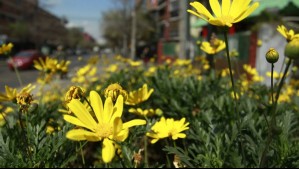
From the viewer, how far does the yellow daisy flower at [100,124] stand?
2.63ft

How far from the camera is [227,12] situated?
1073 mm

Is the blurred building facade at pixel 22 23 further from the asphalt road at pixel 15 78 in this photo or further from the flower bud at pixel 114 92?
the flower bud at pixel 114 92

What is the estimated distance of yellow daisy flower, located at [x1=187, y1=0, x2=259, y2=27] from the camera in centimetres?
98

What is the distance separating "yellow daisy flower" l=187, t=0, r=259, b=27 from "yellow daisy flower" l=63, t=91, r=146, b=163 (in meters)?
0.31

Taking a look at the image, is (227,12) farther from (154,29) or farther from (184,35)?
(154,29)

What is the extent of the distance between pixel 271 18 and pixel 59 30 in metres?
71.9

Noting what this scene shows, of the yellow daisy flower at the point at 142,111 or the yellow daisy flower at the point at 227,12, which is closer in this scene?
the yellow daisy flower at the point at 227,12

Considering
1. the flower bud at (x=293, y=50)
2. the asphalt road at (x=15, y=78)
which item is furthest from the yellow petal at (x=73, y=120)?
the asphalt road at (x=15, y=78)

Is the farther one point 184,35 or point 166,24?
point 166,24

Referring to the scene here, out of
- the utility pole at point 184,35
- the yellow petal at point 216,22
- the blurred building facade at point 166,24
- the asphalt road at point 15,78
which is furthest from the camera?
the blurred building facade at point 166,24

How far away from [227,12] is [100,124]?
1.57 feet

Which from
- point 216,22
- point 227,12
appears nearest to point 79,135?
point 216,22

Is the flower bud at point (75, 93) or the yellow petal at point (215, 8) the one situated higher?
the yellow petal at point (215, 8)

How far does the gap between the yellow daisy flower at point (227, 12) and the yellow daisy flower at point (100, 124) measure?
312mm
